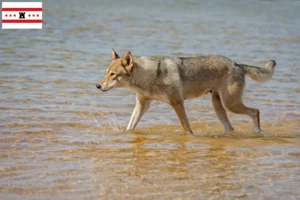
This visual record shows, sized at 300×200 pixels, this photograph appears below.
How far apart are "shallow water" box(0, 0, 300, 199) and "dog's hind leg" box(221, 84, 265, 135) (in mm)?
235

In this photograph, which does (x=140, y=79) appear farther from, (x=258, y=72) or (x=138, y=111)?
(x=258, y=72)

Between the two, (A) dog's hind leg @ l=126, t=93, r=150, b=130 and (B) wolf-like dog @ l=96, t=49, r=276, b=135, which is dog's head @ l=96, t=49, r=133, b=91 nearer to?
(B) wolf-like dog @ l=96, t=49, r=276, b=135

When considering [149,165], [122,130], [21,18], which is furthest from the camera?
[21,18]

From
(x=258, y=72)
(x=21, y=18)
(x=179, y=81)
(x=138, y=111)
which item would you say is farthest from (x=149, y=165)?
(x=21, y=18)

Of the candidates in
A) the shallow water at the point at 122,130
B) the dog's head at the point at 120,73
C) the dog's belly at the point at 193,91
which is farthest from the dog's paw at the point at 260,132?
the dog's head at the point at 120,73

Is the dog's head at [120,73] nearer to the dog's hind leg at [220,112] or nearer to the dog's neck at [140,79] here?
the dog's neck at [140,79]

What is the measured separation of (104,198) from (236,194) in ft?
4.46

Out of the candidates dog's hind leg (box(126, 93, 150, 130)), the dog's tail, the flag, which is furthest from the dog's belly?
the flag

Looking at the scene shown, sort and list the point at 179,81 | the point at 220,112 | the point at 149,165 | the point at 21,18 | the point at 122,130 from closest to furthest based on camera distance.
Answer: the point at 149,165 → the point at 179,81 → the point at 122,130 → the point at 220,112 → the point at 21,18

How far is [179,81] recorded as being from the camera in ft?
31.5

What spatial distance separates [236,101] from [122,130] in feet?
6.16

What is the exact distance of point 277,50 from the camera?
19.2 m

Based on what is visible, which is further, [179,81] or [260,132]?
[260,132]

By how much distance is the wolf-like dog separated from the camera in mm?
9500
